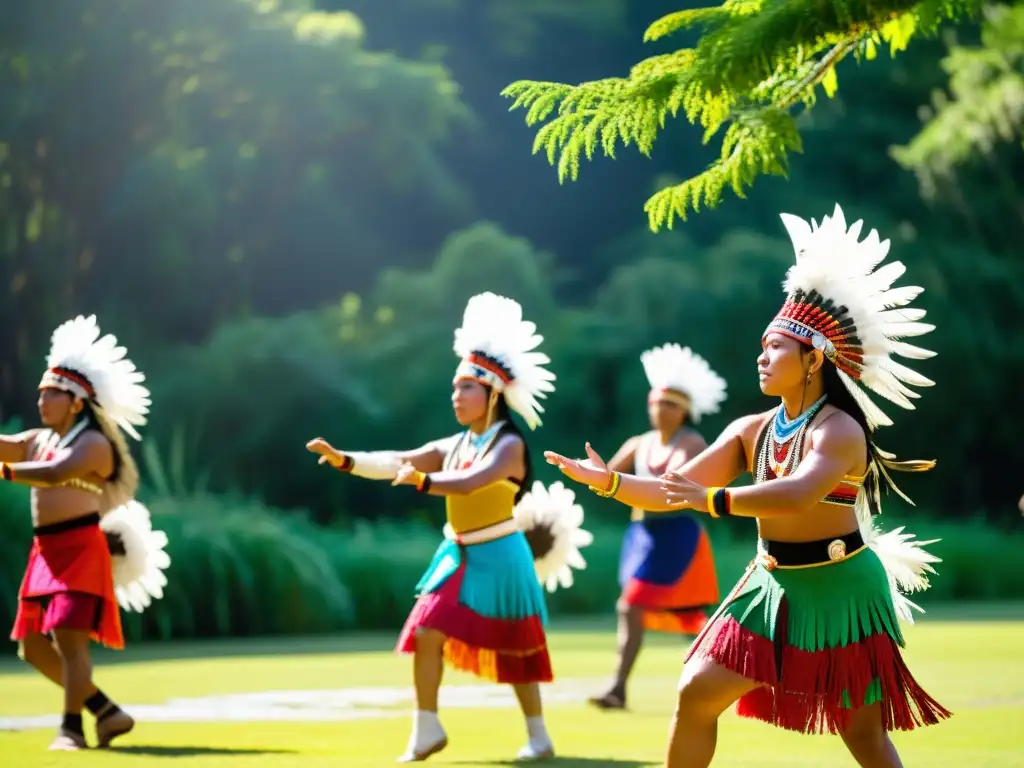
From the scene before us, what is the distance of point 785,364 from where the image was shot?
5.03 metres

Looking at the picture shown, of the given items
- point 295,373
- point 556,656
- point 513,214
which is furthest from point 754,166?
point 513,214

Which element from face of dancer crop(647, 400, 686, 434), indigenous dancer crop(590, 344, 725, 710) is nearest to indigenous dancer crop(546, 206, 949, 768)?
indigenous dancer crop(590, 344, 725, 710)

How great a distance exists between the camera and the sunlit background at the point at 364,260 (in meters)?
21.3

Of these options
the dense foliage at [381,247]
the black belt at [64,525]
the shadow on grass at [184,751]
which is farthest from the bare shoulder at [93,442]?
the dense foliage at [381,247]

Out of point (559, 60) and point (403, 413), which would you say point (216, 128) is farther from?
point (559, 60)

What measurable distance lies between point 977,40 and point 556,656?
17.9 m

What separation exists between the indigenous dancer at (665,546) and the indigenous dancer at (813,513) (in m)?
4.12

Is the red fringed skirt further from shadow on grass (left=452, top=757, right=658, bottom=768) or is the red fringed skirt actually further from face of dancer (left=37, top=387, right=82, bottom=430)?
shadow on grass (left=452, top=757, right=658, bottom=768)

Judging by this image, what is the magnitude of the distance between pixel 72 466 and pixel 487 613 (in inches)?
75.8

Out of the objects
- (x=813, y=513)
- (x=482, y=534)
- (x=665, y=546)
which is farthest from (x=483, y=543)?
(x=665, y=546)

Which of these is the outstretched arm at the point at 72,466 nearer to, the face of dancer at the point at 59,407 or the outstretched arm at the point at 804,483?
the face of dancer at the point at 59,407

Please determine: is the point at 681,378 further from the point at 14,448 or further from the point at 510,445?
the point at 14,448

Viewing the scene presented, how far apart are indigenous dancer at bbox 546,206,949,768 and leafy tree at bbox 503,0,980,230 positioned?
572mm

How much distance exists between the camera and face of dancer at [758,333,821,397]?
16.5 ft
